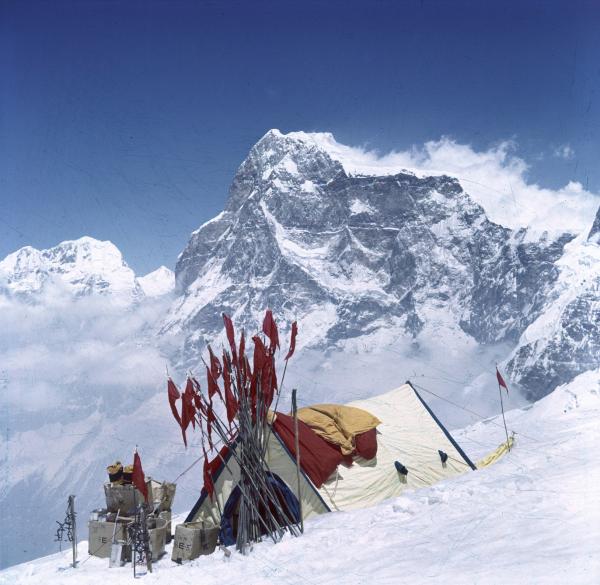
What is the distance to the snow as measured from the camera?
6776 millimetres

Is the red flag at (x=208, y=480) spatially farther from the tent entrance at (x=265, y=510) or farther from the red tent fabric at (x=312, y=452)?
the red tent fabric at (x=312, y=452)

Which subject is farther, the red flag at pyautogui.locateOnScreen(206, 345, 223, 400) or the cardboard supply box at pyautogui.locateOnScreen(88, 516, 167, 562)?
the cardboard supply box at pyautogui.locateOnScreen(88, 516, 167, 562)

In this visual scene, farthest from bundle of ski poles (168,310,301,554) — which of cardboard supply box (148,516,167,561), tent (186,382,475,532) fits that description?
cardboard supply box (148,516,167,561)

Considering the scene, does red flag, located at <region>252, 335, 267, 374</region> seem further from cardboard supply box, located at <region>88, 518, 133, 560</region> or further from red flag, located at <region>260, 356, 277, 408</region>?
cardboard supply box, located at <region>88, 518, 133, 560</region>

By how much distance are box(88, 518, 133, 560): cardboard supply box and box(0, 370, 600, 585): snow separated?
293mm

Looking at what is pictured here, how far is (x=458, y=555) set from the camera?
757cm

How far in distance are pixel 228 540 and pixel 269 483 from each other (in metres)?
1.52

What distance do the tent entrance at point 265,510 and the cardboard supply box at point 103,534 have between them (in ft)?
6.92

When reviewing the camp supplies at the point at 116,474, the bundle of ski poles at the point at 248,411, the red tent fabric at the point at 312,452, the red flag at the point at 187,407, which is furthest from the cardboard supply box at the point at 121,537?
the red tent fabric at the point at 312,452

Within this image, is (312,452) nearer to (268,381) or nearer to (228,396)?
(268,381)

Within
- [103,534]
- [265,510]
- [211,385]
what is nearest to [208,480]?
[265,510]

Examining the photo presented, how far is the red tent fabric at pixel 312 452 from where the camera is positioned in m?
13.1

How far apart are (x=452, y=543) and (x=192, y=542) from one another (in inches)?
228

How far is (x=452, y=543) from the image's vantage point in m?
8.18
